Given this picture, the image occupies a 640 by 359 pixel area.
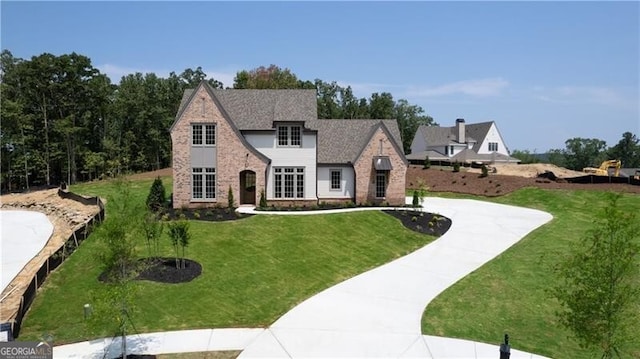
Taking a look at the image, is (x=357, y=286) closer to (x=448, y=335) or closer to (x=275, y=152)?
(x=448, y=335)

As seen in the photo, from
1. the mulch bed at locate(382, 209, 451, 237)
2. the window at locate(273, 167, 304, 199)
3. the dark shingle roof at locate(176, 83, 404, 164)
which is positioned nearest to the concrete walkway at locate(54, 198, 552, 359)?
the mulch bed at locate(382, 209, 451, 237)

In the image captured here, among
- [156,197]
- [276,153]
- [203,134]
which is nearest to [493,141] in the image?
[276,153]

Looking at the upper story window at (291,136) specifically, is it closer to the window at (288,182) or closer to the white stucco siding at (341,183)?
the window at (288,182)

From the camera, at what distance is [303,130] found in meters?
31.5

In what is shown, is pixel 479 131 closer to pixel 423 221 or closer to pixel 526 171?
pixel 526 171

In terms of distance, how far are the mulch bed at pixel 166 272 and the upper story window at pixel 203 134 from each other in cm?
1218

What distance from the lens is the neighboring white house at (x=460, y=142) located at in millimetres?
70000

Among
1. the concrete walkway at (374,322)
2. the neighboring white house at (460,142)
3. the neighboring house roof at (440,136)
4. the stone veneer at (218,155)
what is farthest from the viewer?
the neighboring house roof at (440,136)

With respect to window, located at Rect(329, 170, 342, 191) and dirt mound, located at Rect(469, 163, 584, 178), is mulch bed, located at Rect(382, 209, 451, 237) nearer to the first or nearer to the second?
window, located at Rect(329, 170, 342, 191)

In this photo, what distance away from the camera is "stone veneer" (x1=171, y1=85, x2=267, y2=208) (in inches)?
1161

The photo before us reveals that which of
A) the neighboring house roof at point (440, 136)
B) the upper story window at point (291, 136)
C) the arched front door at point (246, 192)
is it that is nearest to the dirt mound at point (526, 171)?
the neighboring house roof at point (440, 136)

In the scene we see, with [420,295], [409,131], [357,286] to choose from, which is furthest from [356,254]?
[409,131]

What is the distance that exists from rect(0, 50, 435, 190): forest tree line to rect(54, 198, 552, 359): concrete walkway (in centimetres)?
3603

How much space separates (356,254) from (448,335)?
8.78 meters
